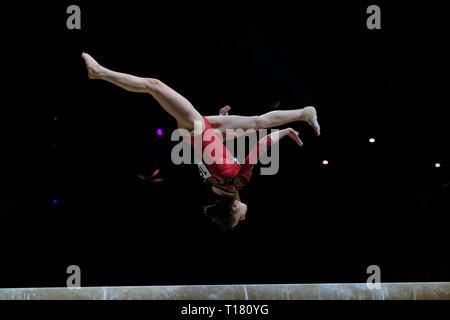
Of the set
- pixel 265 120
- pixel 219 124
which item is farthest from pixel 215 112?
pixel 265 120

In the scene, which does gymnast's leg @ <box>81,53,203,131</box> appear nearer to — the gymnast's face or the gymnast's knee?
the gymnast's knee

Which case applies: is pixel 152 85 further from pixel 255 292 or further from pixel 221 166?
pixel 255 292

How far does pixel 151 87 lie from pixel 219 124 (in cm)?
58

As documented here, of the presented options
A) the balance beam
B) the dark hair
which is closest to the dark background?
the balance beam

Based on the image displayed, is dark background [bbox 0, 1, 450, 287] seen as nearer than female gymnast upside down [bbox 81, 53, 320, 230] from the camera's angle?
No

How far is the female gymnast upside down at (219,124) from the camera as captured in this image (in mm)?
2674

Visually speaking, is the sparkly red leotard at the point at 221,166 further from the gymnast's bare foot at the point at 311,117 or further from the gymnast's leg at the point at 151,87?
the gymnast's bare foot at the point at 311,117

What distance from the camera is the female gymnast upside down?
267cm

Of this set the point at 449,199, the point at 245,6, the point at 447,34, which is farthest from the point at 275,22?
the point at 449,199

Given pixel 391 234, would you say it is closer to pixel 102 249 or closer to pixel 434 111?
pixel 434 111

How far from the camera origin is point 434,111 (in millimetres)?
4684

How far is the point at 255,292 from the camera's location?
3.18 meters

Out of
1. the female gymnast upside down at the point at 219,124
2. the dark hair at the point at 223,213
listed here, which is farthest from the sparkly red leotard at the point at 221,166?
the dark hair at the point at 223,213

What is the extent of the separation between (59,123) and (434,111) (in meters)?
3.79
